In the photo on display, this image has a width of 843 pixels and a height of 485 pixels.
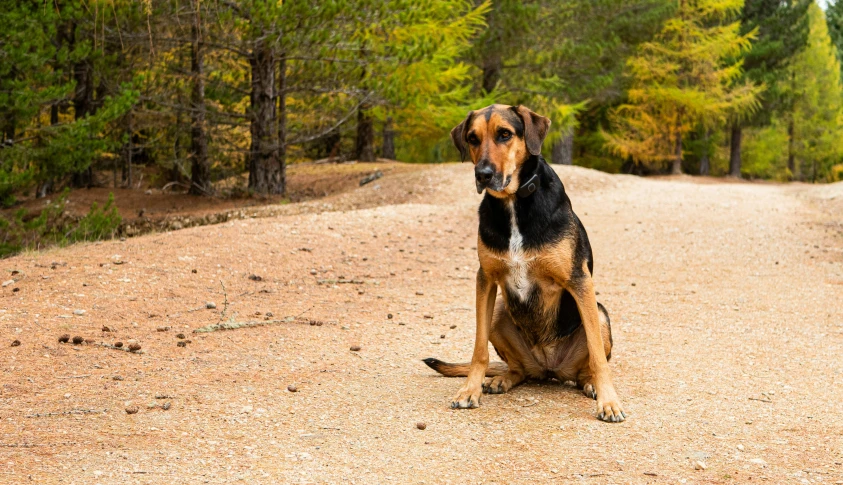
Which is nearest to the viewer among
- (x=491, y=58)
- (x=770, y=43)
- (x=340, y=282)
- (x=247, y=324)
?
(x=247, y=324)

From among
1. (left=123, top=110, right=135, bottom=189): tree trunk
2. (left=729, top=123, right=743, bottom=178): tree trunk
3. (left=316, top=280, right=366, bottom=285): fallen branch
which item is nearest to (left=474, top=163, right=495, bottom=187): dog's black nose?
(left=316, top=280, right=366, bottom=285): fallen branch

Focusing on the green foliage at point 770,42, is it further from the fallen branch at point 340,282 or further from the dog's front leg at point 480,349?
the dog's front leg at point 480,349

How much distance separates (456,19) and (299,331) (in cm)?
1432

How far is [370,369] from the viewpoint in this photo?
558cm

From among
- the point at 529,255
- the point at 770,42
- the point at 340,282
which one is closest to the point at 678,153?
the point at 770,42

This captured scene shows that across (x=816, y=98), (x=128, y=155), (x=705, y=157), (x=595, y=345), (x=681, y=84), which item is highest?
(x=816, y=98)

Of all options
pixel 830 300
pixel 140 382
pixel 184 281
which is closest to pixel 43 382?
pixel 140 382

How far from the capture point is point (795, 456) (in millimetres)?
3889

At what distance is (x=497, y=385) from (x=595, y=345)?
0.73 meters

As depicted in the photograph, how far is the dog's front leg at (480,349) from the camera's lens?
4.70m

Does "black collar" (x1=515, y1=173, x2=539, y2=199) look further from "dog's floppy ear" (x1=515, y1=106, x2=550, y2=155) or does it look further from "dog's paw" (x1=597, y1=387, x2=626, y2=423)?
"dog's paw" (x1=597, y1=387, x2=626, y2=423)

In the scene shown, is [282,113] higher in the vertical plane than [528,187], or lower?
higher

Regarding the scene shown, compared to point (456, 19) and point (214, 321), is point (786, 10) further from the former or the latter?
point (214, 321)

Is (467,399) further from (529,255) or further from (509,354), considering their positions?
(529,255)
